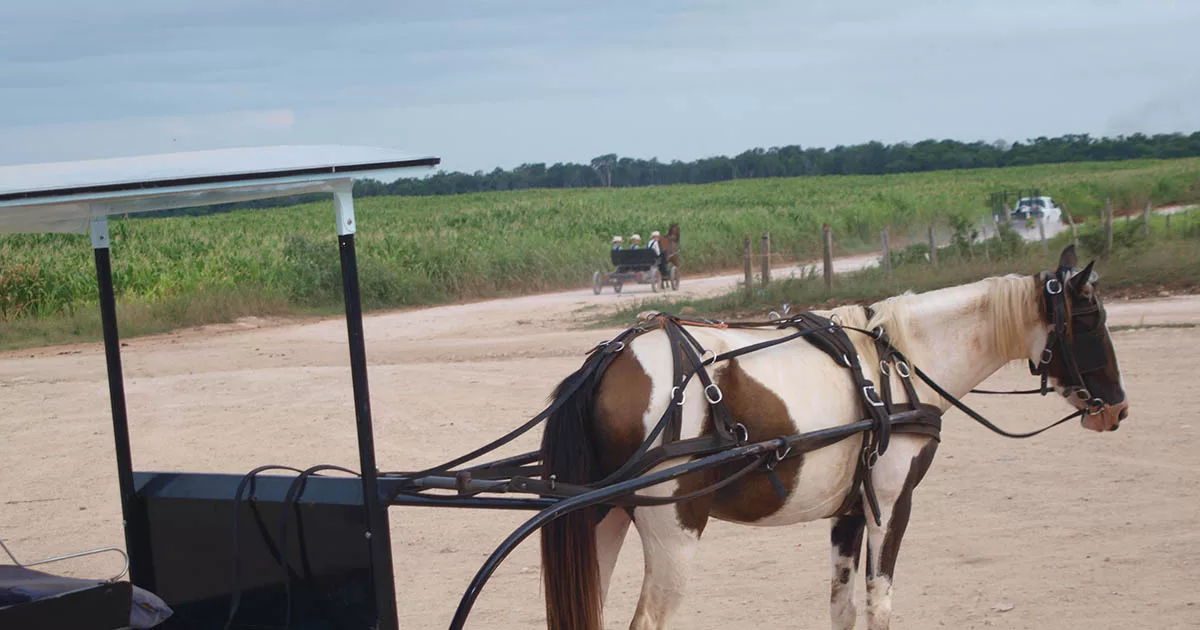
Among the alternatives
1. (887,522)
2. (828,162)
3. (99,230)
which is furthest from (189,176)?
(828,162)

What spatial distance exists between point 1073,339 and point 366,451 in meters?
2.97

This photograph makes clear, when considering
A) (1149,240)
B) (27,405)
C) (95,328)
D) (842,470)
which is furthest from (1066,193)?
(842,470)

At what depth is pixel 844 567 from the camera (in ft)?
14.8

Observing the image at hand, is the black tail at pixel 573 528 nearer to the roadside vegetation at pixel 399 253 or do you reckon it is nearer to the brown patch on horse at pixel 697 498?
the brown patch on horse at pixel 697 498

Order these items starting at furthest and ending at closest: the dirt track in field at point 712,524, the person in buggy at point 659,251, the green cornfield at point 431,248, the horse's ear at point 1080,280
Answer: the person in buggy at point 659,251 → the green cornfield at point 431,248 → the dirt track in field at point 712,524 → the horse's ear at point 1080,280

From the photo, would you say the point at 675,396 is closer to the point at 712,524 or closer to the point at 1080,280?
the point at 1080,280

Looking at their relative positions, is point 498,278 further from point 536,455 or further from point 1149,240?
point 536,455

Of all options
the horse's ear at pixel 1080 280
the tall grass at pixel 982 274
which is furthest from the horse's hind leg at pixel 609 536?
the tall grass at pixel 982 274

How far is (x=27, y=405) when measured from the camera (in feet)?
39.0

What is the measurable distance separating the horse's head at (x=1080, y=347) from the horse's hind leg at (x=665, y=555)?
1.78 meters

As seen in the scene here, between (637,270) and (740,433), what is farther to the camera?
(637,270)

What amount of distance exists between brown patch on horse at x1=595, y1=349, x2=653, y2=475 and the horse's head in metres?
1.84

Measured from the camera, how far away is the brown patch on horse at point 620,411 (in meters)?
3.92

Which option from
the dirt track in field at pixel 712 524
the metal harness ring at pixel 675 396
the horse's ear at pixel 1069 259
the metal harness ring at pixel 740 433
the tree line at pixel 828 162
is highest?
the tree line at pixel 828 162
